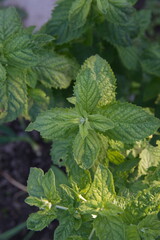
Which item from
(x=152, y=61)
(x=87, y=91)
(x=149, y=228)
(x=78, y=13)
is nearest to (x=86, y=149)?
(x=87, y=91)

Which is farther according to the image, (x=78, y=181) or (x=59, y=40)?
(x=59, y=40)

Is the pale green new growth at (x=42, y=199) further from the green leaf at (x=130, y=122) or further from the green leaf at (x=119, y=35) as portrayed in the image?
the green leaf at (x=119, y=35)

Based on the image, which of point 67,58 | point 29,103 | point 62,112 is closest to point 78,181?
point 62,112

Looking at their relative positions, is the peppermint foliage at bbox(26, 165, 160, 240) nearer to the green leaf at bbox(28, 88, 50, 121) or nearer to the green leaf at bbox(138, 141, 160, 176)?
the green leaf at bbox(138, 141, 160, 176)

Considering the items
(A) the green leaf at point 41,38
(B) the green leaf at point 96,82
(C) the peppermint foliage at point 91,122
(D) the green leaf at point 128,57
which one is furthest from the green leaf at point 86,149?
(D) the green leaf at point 128,57

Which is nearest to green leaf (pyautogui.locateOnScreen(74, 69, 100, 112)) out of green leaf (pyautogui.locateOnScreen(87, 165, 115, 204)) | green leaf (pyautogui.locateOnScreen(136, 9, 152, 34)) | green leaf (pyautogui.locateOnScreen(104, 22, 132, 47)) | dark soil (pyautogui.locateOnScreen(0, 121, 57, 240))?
green leaf (pyautogui.locateOnScreen(87, 165, 115, 204))

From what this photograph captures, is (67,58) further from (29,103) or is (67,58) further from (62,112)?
→ (62,112)
